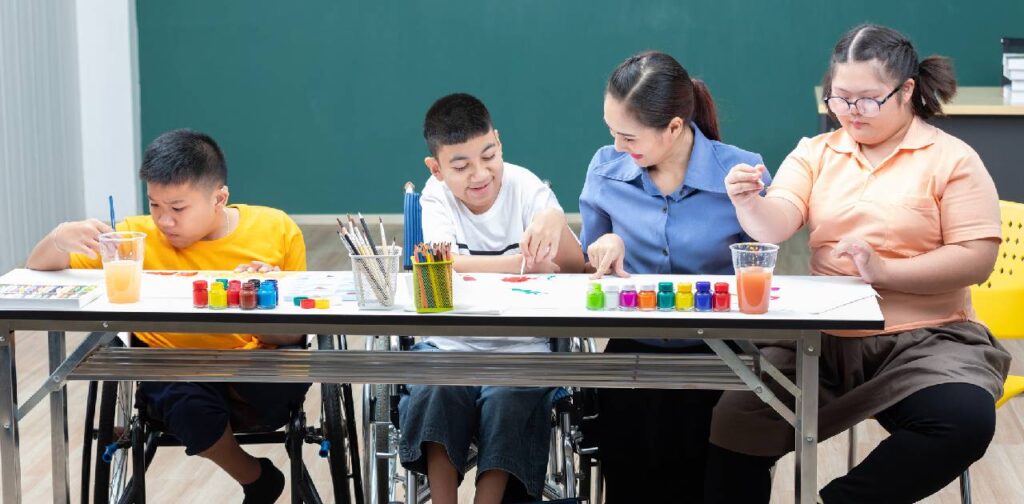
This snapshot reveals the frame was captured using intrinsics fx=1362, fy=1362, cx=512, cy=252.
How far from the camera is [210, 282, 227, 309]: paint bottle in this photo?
2.29 m

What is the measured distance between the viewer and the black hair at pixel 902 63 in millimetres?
2504

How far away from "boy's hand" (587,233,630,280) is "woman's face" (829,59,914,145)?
49 centimetres

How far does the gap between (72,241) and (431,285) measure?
2.42 feet

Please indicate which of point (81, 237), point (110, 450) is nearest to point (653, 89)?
point (81, 237)

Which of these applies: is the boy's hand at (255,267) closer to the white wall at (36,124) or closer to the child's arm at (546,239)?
the child's arm at (546,239)

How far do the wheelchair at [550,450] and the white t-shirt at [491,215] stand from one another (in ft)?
0.64

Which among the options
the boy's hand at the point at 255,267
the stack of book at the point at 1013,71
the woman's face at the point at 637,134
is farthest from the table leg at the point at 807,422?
the stack of book at the point at 1013,71

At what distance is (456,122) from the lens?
273cm

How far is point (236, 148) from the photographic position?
6.82 metres

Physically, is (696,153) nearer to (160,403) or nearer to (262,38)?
(160,403)

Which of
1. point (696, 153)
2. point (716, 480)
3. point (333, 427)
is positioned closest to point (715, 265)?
point (696, 153)

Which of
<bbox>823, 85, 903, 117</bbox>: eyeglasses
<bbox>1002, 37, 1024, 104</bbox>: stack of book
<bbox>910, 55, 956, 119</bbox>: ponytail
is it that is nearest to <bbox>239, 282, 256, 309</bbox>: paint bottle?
<bbox>823, 85, 903, 117</bbox>: eyeglasses

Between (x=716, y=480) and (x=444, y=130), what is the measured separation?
868mm

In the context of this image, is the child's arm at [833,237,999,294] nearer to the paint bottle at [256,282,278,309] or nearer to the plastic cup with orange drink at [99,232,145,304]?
the paint bottle at [256,282,278,309]
